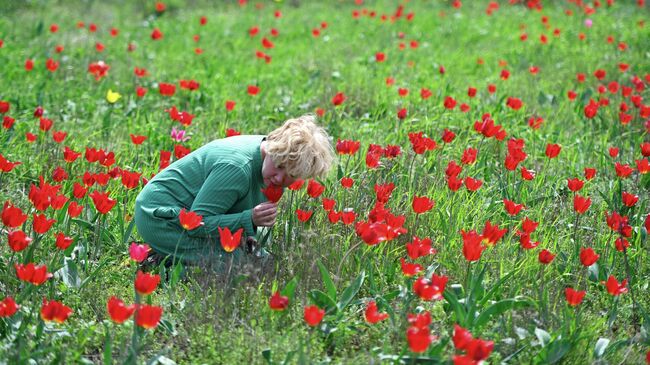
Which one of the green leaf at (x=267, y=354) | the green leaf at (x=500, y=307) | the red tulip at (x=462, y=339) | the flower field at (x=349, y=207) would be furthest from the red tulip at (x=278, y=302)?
the green leaf at (x=500, y=307)

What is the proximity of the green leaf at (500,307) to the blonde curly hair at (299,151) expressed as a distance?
2.81ft

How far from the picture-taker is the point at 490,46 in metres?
6.96

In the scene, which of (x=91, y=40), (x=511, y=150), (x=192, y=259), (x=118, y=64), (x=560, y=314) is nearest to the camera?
(x=560, y=314)

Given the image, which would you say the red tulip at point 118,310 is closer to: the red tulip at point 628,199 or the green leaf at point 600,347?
the green leaf at point 600,347

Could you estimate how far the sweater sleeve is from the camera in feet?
9.89

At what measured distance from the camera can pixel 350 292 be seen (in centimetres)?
269

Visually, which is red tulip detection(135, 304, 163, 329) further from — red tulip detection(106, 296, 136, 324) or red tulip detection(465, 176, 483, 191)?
red tulip detection(465, 176, 483, 191)

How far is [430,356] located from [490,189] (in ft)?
5.08

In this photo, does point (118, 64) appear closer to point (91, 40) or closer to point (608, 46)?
point (91, 40)

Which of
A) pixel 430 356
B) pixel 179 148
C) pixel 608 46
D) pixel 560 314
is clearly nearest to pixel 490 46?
pixel 608 46

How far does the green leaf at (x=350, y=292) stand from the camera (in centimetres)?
266

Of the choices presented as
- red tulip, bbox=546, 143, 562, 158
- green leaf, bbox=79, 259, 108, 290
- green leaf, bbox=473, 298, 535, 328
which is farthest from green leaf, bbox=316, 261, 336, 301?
red tulip, bbox=546, 143, 562, 158

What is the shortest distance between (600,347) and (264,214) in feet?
4.20

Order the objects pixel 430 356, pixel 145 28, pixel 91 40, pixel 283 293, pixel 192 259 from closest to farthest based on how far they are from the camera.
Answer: pixel 430 356 → pixel 283 293 → pixel 192 259 → pixel 91 40 → pixel 145 28
